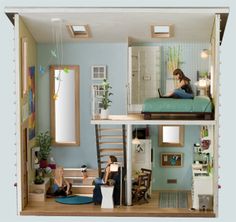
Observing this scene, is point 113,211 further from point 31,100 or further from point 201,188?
point 31,100

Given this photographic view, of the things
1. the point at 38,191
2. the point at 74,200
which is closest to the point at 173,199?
the point at 74,200

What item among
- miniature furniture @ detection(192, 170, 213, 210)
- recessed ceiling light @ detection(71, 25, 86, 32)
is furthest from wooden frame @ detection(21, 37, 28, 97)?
miniature furniture @ detection(192, 170, 213, 210)

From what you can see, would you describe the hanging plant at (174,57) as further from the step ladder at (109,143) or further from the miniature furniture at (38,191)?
the miniature furniture at (38,191)

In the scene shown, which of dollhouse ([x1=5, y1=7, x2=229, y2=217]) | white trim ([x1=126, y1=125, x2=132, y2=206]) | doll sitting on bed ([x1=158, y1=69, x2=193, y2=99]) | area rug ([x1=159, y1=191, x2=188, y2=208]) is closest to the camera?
doll sitting on bed ([x1=158, y1=69, x2=193, y2=99])

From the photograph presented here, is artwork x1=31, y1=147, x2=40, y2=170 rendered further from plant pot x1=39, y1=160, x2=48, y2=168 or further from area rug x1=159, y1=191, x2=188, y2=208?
area rug x1=159, y1=191, x2=188, y2=208

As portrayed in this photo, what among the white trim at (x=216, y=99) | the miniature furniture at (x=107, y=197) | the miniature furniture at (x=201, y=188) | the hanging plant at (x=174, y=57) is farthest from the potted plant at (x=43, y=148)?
the white trim at (x=216, y=99)
